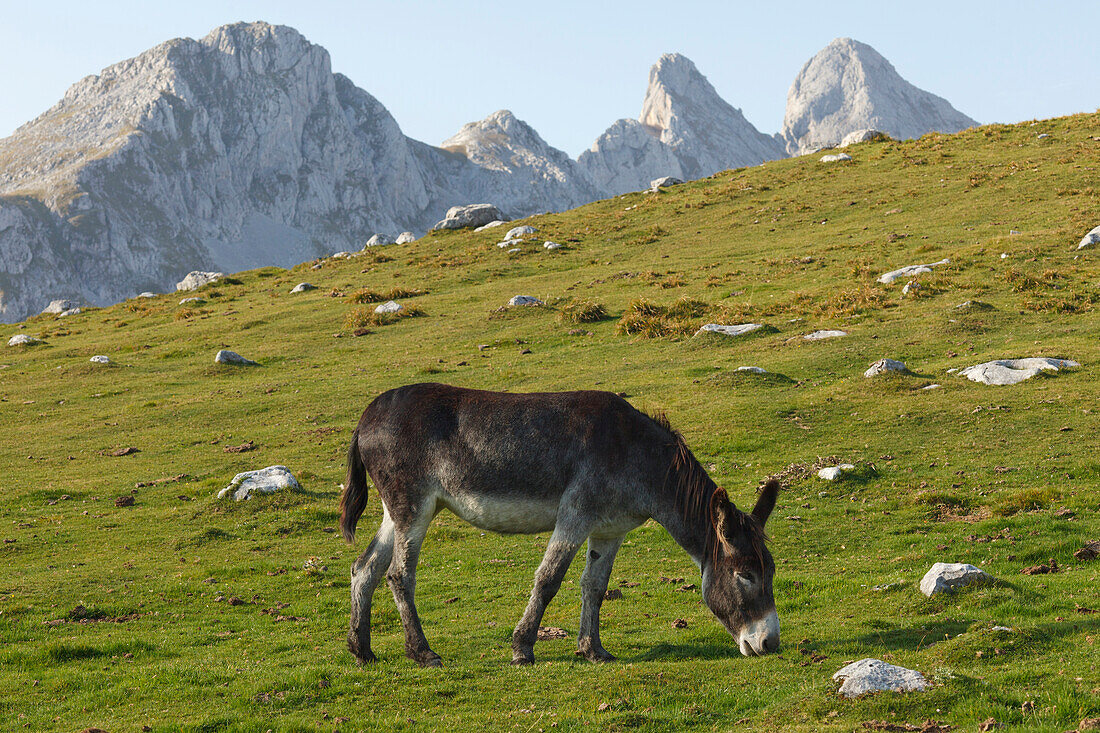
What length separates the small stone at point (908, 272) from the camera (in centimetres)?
3825

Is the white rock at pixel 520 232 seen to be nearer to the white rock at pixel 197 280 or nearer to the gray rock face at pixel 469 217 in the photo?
the gray rock face at pixel 469 217

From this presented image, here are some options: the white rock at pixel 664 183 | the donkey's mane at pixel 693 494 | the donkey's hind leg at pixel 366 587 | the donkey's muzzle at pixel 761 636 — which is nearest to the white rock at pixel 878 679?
the donkey's muzzle at pixel 761 636

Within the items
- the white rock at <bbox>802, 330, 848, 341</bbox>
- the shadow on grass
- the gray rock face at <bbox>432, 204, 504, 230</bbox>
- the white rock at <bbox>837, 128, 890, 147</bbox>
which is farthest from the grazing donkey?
the white rock at <bbox>837, 128, 890, 147</bbox>

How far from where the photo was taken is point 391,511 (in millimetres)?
11195

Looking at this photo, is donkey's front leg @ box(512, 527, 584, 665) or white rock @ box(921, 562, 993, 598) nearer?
donkey's front leg @ box(512, 527, 584, 665)

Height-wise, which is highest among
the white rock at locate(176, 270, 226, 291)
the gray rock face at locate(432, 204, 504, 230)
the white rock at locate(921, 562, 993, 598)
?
the gray rock face at locate(432, 204, 504, 230)

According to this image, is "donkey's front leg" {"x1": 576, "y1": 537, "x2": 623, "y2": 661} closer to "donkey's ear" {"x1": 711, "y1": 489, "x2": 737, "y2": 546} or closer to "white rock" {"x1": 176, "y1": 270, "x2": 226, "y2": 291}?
"donkey's ear" {"x1": 711, "y1": 489, "x2": 737, "y2": 546}

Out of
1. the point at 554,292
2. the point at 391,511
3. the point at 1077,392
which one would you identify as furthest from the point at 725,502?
the point at 554,292

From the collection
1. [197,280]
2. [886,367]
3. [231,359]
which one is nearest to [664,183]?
[197,280]

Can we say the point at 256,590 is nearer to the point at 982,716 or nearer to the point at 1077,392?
the point at 982,716

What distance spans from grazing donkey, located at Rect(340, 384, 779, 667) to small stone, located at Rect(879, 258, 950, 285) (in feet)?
102

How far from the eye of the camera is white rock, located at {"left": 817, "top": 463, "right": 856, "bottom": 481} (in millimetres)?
20609

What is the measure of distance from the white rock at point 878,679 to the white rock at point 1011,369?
19.5 m

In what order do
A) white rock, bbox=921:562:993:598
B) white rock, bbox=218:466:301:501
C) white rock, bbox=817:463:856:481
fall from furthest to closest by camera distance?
white rock, bbox=218:466:301:501
white rock, bbox=817:463:856:481
white rock, bbox=921:562:993:598
